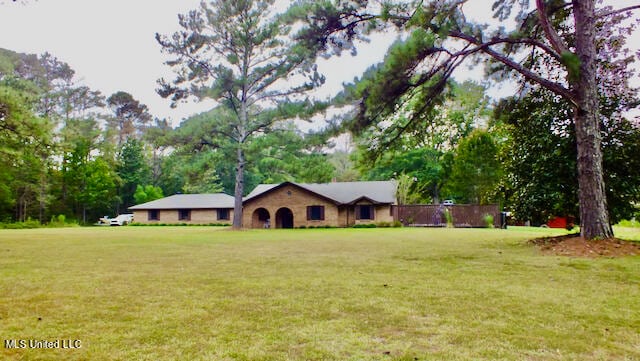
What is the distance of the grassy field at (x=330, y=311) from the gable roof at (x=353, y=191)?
879 inches

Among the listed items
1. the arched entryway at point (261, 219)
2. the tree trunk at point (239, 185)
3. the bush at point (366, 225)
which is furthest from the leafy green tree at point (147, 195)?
the bush at point (366, 225)

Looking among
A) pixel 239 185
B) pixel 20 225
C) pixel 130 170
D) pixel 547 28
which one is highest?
pixel 130 170

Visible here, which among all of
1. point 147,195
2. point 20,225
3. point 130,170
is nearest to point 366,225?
point 147,195

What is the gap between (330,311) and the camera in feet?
13.2

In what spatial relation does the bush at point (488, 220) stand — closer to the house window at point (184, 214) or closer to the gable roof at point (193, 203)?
the gable roof at point (193, 203)

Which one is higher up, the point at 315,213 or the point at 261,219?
the point at 315,213

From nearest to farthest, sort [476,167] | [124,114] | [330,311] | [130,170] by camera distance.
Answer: [330,311]
[476,167]
[130,170]
[124,114]

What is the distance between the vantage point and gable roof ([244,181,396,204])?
29.7m

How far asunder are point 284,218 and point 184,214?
13.2 meters

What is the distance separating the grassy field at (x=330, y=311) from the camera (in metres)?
2.89

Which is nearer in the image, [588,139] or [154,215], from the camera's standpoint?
[588,139]

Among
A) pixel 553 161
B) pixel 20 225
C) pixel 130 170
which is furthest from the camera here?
pixel 130 170

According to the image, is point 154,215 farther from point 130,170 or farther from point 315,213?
point 315,213

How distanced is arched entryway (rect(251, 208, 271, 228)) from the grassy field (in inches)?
942
